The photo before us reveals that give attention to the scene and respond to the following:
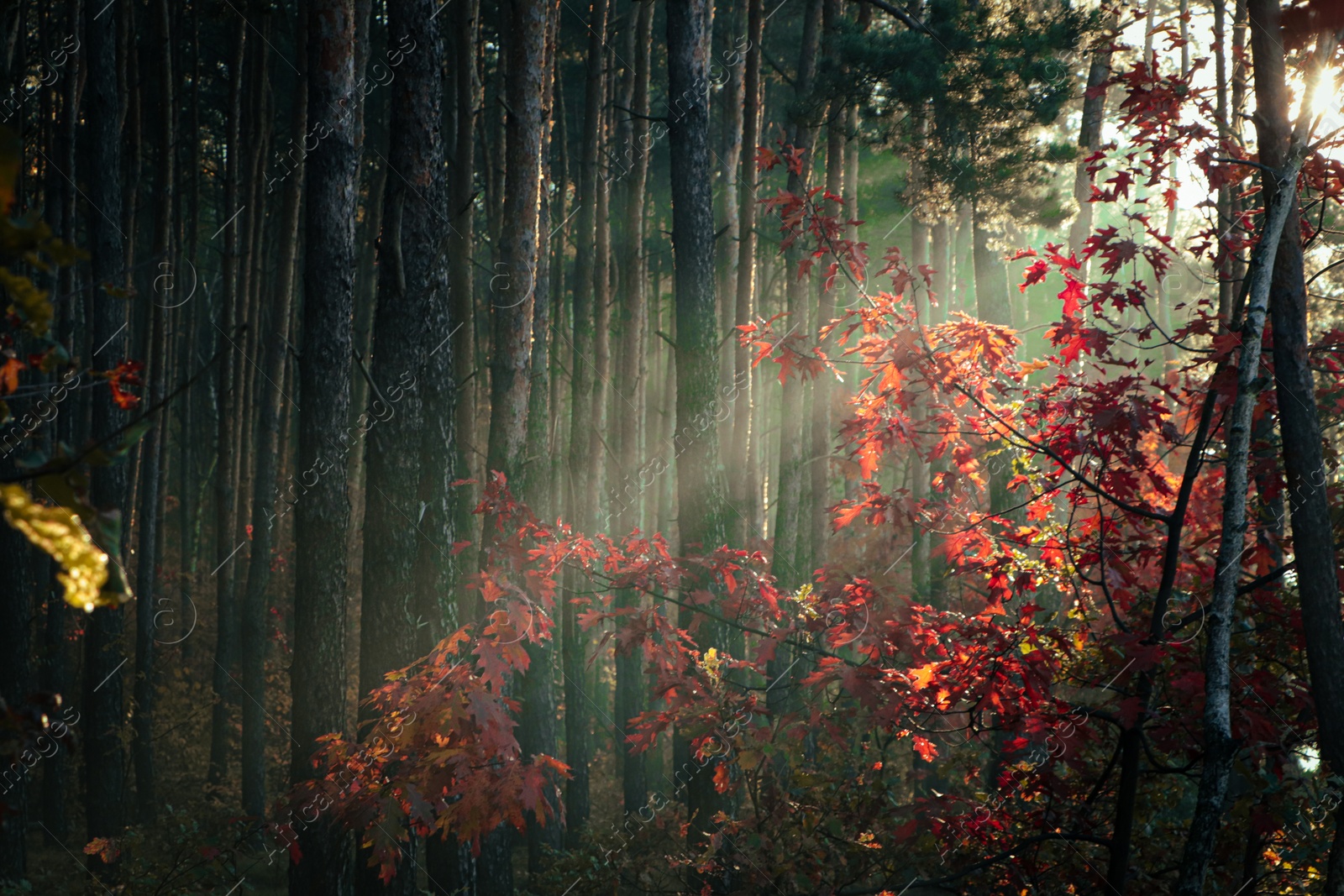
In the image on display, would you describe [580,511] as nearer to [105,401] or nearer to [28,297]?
[105,401]

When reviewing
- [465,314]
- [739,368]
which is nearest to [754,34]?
[739,368]

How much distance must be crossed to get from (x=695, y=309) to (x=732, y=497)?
5.18m

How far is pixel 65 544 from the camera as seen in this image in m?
1.13

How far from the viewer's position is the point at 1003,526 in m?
5.32

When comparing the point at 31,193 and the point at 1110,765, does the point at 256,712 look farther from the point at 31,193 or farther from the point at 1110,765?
the point at 1110,765

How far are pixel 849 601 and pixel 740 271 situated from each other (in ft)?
25.6

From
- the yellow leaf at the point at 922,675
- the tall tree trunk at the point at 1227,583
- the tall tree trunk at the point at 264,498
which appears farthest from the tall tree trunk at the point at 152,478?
the tall tree trunk at the point at 1227,583

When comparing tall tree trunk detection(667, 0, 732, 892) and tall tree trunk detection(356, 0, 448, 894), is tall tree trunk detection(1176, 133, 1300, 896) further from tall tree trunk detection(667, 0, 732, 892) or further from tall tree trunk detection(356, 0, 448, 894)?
tall tree trunk detection(356, 0, 448, 894)

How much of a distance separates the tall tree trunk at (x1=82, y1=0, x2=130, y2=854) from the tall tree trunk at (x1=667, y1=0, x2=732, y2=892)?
572cm

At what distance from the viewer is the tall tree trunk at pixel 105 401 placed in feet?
31.4

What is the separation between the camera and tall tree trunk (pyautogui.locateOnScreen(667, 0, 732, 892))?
707 cm

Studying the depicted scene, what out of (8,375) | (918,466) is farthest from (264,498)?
(8,375)

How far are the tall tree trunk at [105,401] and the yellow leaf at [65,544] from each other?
9.07 meters

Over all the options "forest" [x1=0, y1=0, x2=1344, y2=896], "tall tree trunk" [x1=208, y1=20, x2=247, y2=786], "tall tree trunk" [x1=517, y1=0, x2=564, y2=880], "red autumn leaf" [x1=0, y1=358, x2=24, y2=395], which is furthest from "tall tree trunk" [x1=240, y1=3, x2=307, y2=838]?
"red autumn leaf" [x1=0, y1=358, x2=24, y2=395]
